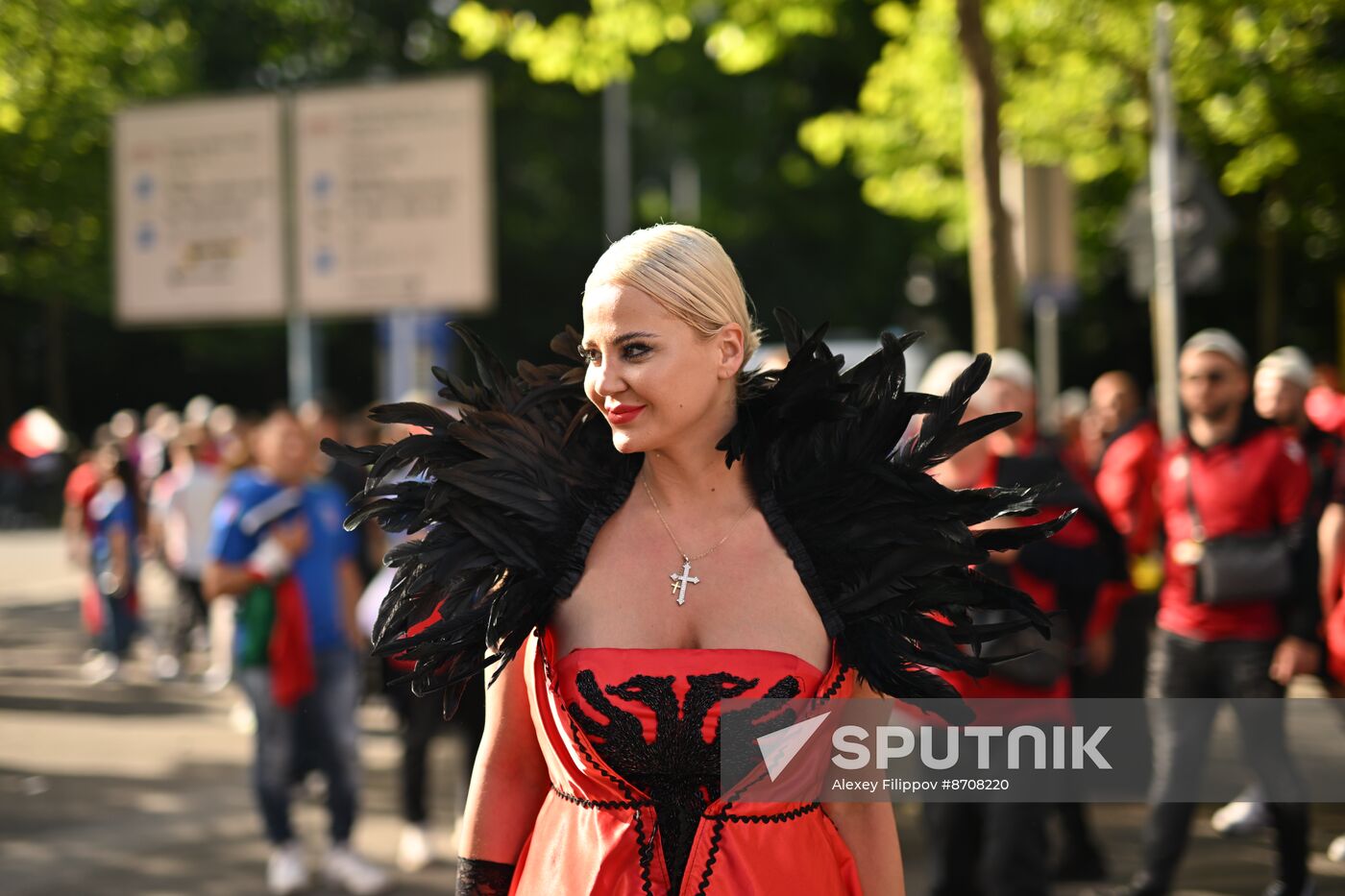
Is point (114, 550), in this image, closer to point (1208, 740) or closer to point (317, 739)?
point (317, 739)

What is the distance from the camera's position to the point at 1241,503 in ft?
19.7

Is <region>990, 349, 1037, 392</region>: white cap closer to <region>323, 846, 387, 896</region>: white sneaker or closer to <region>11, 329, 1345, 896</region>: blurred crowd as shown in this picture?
<region>11, 329, 1345, 896</region>: blurred crowd

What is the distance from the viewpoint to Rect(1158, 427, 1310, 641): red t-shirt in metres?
5.96

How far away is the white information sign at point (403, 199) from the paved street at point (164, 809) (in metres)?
3.65

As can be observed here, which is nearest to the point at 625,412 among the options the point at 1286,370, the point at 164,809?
the point at 1286,370

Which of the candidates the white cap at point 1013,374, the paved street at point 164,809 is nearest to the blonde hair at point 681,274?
the white cap at point 1013,374

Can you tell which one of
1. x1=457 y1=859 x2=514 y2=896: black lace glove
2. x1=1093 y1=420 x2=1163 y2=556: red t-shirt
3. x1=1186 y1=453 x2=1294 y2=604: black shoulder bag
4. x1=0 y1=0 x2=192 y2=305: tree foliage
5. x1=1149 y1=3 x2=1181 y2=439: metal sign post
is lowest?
x1=457 y1=859 x2=514 y2=896: black lace glove

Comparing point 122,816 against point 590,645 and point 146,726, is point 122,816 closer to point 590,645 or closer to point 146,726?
point 146,726

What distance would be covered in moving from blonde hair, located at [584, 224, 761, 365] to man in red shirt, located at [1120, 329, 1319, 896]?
3897 mm

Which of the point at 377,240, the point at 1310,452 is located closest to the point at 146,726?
the point at 377,240

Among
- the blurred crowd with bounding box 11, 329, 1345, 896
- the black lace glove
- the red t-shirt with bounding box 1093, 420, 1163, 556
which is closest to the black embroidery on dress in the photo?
the black lace glove

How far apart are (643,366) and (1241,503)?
4.25 m

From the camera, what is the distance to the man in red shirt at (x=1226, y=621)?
5.85 meters

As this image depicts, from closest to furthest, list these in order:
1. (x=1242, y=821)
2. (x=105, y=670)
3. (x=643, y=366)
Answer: (x=643, y=366), (x=1242, y=821), (x=105, y=670)
